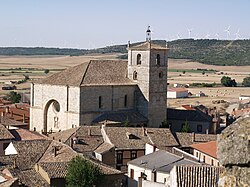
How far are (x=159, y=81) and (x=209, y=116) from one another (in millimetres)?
5808

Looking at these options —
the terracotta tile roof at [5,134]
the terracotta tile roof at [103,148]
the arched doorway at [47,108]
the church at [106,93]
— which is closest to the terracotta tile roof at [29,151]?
the terracotta tile roof at [103,148]

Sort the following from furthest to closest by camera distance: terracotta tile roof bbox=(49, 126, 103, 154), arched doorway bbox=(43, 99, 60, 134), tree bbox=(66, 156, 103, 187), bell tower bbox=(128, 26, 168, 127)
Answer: bell tower bbox=(128, 26, 168, 127) < arched doorway bbox=(43, 99, 60, 134) < terracotta tile roof bbox=(49, 126, 103, 154) < tree bbox=(66, 156, 103, 187)

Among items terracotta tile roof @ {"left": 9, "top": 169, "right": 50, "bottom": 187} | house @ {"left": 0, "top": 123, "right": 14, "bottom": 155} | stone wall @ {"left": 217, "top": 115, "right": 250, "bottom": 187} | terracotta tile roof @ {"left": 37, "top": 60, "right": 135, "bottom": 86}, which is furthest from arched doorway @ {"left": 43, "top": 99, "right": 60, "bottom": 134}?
stone wall @ {"left": 217, "top": 115, "right": 250, "bottom": 187}

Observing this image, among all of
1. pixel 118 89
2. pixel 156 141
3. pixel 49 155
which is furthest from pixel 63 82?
pixel 49 155

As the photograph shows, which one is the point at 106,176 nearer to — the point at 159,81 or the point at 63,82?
the point at 63,82

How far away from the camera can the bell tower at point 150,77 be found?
5125 cm

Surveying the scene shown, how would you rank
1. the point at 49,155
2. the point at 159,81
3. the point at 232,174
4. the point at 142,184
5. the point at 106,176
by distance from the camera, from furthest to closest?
the point at 159,81 → the point at 49,155 → the point at 106,176 → the point at 142,184 → the point at 232,174

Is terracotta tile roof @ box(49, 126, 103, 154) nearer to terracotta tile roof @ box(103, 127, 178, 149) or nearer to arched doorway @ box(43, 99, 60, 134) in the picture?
terracotta tile roof @ box(103, 127, 178, 149)

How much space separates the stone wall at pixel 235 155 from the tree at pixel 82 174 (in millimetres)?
21522

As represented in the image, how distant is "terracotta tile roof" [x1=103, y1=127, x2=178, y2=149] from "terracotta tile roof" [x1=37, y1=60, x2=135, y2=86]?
9.68 metres

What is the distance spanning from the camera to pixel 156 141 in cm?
3822

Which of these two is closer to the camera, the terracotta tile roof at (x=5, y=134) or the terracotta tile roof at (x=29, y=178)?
the terracotta tile roof at (x=29, y=178)

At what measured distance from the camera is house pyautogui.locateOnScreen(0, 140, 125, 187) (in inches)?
1021

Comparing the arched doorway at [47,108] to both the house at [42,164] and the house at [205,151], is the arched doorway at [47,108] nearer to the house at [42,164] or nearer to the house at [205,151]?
the house at [42,164]
